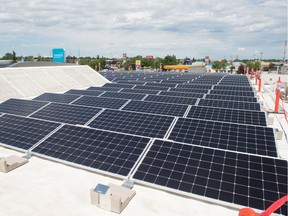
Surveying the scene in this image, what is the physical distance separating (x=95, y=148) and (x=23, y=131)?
5254mm

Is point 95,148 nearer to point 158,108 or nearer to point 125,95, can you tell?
point 158,108

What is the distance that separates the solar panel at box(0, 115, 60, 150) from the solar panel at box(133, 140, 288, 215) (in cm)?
632

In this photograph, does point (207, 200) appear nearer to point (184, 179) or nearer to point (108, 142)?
point (184, 179)

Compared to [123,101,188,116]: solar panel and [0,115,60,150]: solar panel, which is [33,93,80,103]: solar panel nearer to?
[123,101,188,116]: solar panel

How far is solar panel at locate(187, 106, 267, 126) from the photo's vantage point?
15.7m

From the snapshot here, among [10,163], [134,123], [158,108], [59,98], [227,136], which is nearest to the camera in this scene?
[10,163]

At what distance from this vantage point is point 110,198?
288 inches

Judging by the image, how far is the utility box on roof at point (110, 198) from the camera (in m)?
7.24

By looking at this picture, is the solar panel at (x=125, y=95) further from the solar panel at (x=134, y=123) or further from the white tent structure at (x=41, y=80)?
the white tent structure at (x=41, y=80)

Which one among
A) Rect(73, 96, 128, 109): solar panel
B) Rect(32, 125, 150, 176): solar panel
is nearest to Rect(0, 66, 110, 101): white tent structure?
Rect(73, 96, 128, 109): solar panel

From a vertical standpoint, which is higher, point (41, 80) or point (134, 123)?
point (41, 80)

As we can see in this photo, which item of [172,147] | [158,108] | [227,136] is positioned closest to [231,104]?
[158,108]

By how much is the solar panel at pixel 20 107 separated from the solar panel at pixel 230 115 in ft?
40.6

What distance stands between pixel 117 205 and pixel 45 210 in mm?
2384
